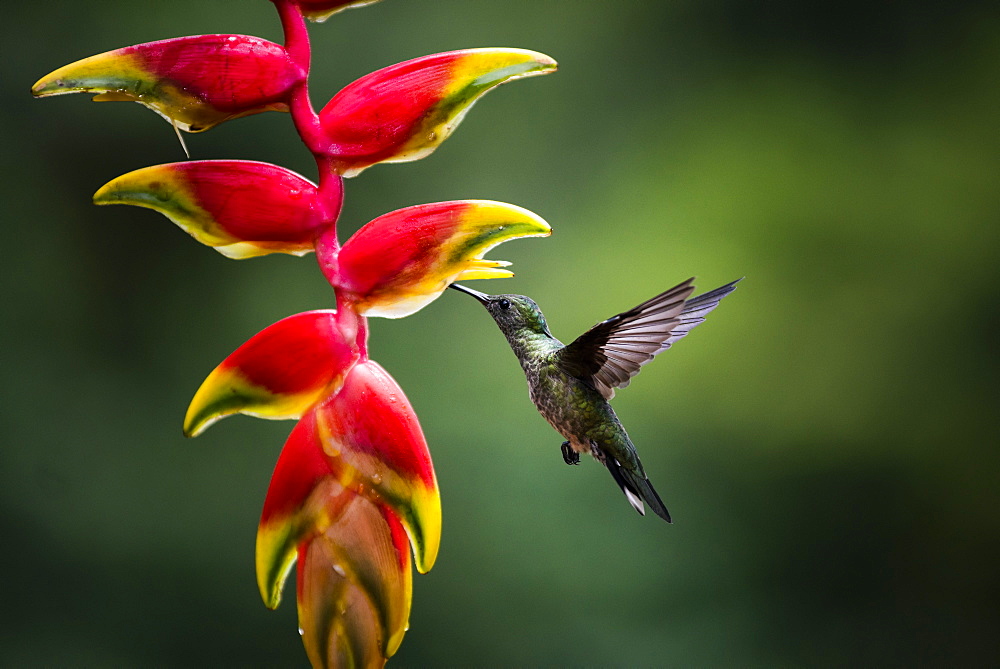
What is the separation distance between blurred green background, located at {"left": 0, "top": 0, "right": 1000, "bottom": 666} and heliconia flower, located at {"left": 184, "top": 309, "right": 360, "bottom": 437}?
979 mm

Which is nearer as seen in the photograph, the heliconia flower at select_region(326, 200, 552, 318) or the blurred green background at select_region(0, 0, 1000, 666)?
the heliconia flower at select_region(326, 200, 552, 318)

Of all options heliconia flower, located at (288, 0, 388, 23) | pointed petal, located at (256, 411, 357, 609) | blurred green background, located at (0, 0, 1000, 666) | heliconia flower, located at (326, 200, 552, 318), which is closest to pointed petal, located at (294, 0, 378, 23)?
heliconia flower, located at (288, 0, 388, 23)

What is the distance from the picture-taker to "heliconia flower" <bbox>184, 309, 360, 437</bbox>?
1.45ft

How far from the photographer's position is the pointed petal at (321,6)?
1.51 ft

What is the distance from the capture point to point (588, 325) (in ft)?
4.75

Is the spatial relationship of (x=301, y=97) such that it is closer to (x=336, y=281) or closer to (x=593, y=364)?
(x=336, y=281)

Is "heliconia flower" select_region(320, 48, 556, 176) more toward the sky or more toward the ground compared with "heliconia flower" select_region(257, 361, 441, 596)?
more toward the sky

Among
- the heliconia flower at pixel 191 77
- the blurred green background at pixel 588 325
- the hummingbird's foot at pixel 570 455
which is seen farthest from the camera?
the blurred green background at pixel 588 325

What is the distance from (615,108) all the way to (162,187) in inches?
46.8

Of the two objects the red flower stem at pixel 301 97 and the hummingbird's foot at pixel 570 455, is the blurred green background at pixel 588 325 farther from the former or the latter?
the red flower stem at pixel 301 97

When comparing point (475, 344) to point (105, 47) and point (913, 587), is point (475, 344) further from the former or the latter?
point (913, 587)

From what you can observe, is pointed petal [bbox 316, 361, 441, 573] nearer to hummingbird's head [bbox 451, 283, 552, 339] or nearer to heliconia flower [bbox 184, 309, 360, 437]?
heliconia flower [bbox 184, 309, 360, 437]

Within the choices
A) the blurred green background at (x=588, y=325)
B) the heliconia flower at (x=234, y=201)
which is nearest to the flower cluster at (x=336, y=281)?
the heliconia flower at (x=234, y=201)

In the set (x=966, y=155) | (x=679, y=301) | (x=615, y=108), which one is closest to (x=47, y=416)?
(x=615, y=108)
